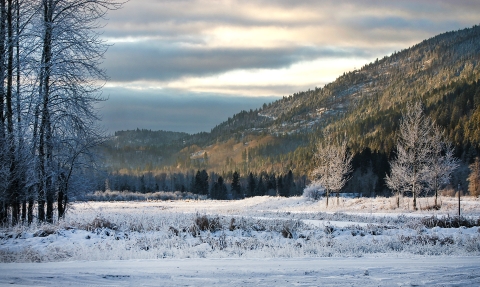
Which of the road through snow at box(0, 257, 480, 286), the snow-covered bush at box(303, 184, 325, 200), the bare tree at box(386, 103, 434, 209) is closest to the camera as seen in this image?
the road through snow at box(0, 257, 480, 286)

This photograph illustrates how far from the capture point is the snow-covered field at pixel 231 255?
26.0 ft

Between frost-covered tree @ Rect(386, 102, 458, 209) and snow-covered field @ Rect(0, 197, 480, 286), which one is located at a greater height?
frost-covered tree @ Rect(386, 102, 458, 209)

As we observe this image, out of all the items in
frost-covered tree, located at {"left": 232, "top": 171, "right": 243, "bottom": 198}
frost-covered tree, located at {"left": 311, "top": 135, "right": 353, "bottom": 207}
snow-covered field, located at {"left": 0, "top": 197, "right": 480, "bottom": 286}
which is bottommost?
frost-covered tree, located at {"left": 232, "top": 171, "right": 243, "bottom": 198}

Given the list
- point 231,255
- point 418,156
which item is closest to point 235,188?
point 418,156

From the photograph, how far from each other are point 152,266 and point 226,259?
194 centimetres

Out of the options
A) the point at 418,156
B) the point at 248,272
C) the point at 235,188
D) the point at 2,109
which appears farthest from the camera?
the point at 235,188

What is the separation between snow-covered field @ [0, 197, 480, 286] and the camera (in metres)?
7.93

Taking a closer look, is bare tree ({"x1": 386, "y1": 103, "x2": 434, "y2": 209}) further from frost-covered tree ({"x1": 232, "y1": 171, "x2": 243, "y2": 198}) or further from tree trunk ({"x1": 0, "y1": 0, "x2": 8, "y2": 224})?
frost-covered tree ({"x1": 232, "y1": 171, "x2": 243, "y2": 198})

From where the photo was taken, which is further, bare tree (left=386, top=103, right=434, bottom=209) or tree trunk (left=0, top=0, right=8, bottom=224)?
bare tree (left=386, top=103, right=434, bottom=209)

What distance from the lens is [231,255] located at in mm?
11117

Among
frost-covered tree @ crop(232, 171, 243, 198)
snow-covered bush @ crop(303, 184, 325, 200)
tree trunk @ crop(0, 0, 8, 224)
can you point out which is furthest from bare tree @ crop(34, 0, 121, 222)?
frost-covered tree @ crop(232, 171, 243, 198)

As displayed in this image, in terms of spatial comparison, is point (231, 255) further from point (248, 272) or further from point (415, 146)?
point (415, 146)

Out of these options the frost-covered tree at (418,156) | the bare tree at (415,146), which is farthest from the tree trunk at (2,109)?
the bare tree at (415,146)

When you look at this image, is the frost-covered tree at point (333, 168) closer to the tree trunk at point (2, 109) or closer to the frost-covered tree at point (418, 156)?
the frost-covered tree at point (418, 156)
